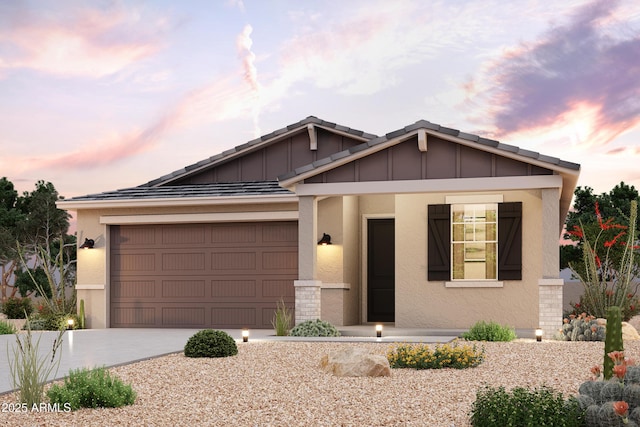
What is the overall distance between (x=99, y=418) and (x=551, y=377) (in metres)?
5.23

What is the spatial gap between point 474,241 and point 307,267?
3462 millimetres

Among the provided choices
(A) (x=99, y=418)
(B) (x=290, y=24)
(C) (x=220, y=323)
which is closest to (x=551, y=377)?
(A) (x=99, y=418)

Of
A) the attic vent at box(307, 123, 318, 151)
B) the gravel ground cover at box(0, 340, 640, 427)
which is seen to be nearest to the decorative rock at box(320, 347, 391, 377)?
the gravel ground cover at box(0, 340, 640, 427)

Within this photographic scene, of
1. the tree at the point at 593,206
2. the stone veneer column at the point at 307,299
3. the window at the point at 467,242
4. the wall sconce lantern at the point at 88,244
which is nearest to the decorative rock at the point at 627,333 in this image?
the window at the point at 467,242

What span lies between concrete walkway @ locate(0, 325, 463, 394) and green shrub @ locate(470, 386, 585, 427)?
4777 mm

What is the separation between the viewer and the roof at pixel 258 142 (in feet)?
61.1

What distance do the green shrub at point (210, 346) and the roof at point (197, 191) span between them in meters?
5.51

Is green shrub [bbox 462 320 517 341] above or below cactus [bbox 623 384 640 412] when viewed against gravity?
below

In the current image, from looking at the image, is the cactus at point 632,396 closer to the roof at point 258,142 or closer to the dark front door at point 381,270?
the dark front door at point 381,270

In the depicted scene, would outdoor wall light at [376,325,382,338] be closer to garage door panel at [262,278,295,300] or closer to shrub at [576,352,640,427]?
garage door panel at [262,278,295,300]

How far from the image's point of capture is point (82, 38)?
19.3m

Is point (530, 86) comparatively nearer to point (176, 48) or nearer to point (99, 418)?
point (176, 48)

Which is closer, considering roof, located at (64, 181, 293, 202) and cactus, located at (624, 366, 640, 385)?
cactus, located at (624, 366, 640, 385)

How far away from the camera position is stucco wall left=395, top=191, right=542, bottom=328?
615 inches
